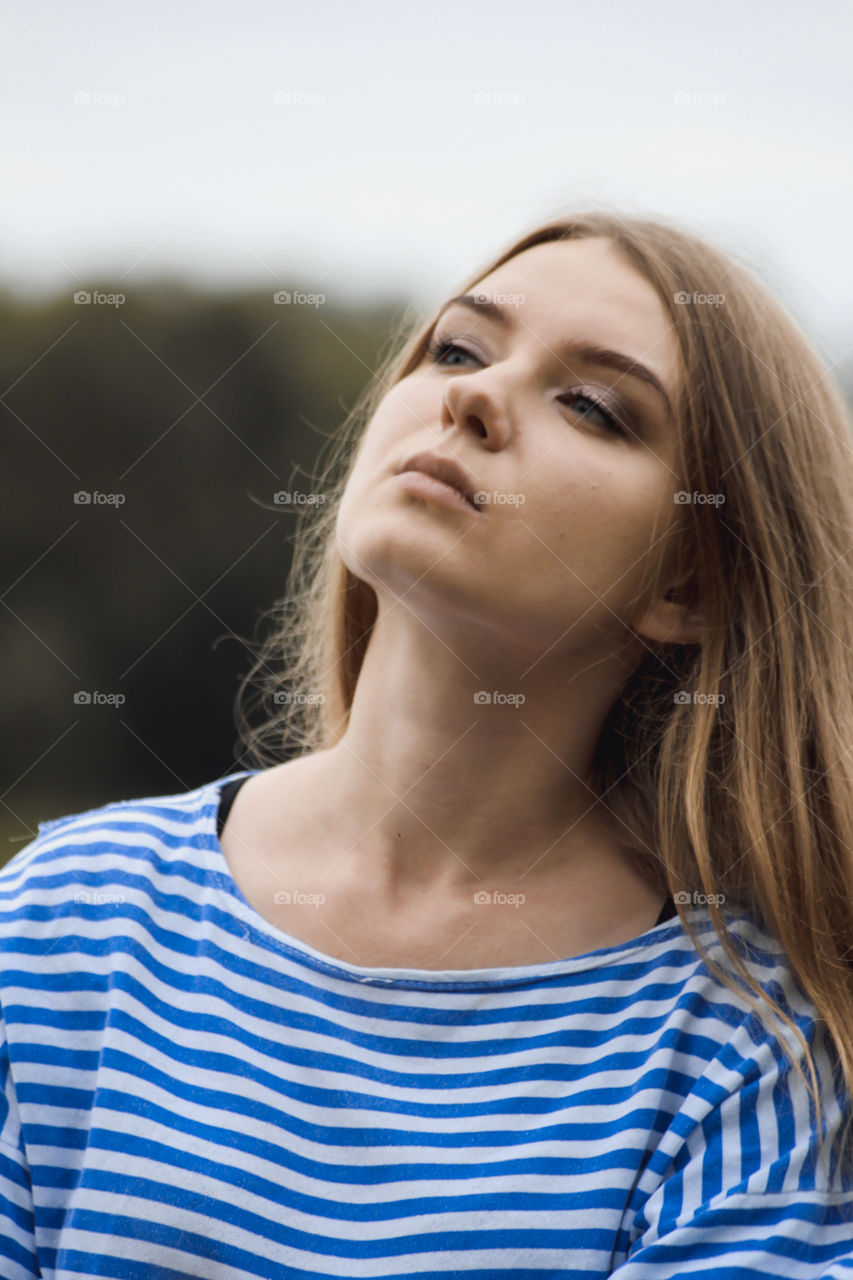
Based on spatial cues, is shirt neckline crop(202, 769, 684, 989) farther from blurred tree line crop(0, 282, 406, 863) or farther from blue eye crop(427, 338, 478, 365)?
blurred tree line crop(0, 282, 406, 863)

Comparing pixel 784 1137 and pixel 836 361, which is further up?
pixel 836 361

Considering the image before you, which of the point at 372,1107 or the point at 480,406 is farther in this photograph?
the point at 480,406

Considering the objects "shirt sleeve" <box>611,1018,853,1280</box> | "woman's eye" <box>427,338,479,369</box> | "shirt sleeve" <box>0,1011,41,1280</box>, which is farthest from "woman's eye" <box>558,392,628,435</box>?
"shirt sleeve" <box>0,1011,41,1280</box>

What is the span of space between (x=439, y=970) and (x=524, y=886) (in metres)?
0.16

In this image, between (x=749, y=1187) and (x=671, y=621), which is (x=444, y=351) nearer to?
(x=671, y=621)

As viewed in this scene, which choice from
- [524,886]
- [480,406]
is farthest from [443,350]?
[524,886]

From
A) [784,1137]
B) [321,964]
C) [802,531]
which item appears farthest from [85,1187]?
[802,531]

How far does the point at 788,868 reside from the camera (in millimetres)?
1321

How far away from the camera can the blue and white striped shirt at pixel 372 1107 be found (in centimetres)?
108

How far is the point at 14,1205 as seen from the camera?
113cm

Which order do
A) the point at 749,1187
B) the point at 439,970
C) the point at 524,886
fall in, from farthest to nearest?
the point at 524,886, the point at 439,970, the point at 749,1187

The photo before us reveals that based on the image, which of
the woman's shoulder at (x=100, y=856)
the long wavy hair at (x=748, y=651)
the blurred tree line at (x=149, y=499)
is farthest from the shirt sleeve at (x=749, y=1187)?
the blurred tree line at (x=149, y=499)

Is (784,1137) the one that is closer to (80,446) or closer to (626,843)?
(626,843)

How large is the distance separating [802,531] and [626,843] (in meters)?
0.44
